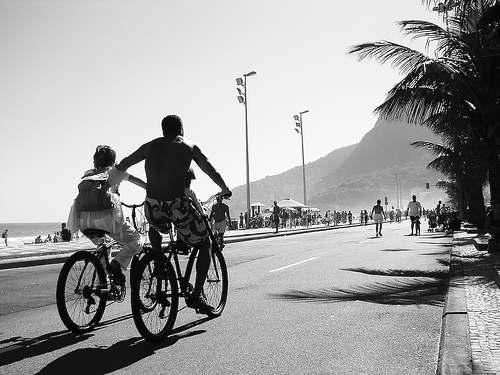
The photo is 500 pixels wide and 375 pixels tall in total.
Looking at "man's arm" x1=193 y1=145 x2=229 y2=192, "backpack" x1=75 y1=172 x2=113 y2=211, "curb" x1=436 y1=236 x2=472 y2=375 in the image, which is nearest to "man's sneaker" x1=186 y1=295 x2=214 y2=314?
"man's arm" x1=193 y1=145 x2=229 y2=192

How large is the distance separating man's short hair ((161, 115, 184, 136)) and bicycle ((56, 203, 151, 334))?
111cm

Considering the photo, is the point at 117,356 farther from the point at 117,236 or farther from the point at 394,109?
the point at 394,109

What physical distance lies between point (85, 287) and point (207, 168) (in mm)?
1592

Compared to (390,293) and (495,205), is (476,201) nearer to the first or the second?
(495,205)

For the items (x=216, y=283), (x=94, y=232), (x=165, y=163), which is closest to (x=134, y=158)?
(x=165, y=163)

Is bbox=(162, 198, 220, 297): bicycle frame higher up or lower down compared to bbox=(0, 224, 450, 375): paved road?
higher up

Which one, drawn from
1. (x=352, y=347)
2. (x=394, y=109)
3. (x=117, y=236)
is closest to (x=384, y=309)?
(x=352, y=347)

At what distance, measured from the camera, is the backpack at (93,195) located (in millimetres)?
4895

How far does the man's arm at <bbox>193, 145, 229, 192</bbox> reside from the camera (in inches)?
193

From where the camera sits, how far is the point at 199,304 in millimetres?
4934

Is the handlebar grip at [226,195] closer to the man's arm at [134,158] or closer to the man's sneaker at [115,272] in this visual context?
the man's arm at [134,158]

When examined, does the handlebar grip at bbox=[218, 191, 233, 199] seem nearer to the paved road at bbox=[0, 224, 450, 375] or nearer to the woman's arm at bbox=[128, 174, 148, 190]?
the woman's arm at bbox=[128, 174, 148, 190]

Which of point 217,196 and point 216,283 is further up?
point 217,196

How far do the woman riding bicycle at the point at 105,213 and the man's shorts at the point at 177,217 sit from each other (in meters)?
0.45
